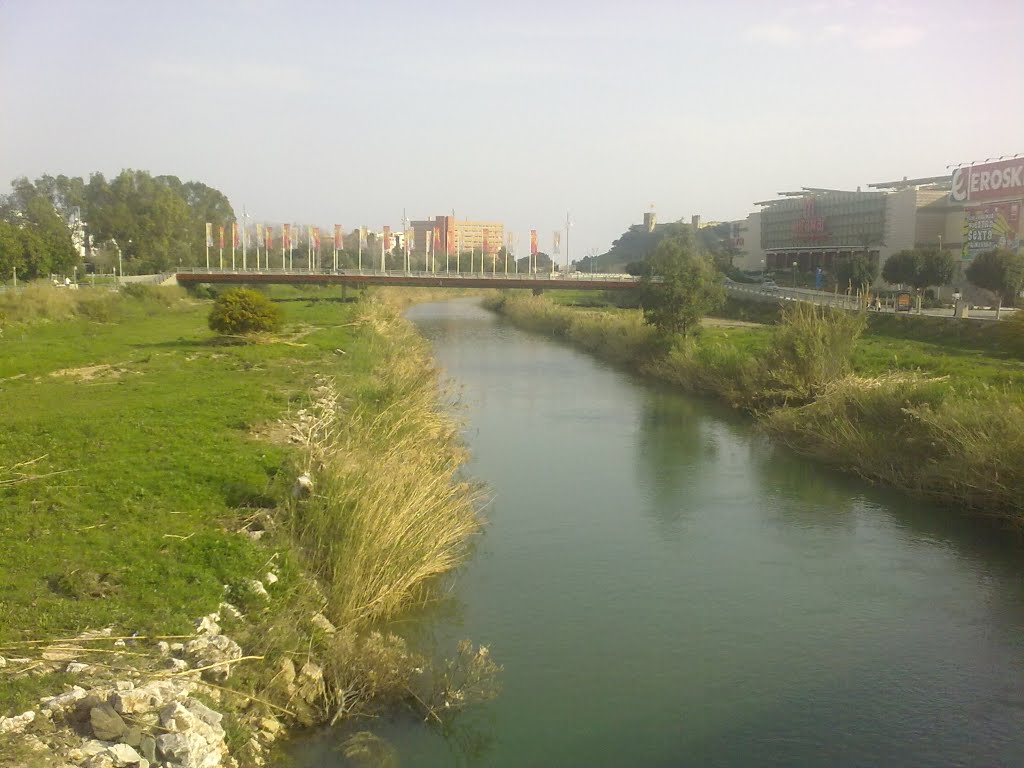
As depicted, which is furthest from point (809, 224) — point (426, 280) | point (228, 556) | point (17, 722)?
point (17, 722)

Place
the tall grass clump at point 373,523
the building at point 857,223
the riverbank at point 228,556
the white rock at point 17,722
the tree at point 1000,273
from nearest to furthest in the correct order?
the white rock at point 17,722 → the riverbank at point 228,556 → the tall grass clump at point 373,523 → the tree at point 1000,273 → the building at point 857,223

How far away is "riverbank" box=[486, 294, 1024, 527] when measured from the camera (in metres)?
14.0

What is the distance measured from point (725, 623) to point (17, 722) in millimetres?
7516

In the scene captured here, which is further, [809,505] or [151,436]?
[809,505]

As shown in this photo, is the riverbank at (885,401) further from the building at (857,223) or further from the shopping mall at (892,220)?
the building at (857,223)

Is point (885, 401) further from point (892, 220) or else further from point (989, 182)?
point (892, 220)

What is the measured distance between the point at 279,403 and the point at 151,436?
3.72 meters

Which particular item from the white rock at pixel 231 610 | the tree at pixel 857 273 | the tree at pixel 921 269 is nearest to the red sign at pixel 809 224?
the tree at pixel 857 273

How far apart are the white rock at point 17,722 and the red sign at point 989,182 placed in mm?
55944

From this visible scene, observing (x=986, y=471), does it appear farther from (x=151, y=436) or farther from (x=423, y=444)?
(x=151, y=436)

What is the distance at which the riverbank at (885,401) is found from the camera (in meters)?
14.0

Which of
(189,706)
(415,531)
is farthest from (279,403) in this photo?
(189,706)

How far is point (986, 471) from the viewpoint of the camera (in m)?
13.9

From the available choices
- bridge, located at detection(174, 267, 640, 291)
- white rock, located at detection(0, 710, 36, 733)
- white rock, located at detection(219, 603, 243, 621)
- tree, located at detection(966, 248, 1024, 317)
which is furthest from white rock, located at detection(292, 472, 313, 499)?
bridge, located at detection(174, 267, 640, 291)
